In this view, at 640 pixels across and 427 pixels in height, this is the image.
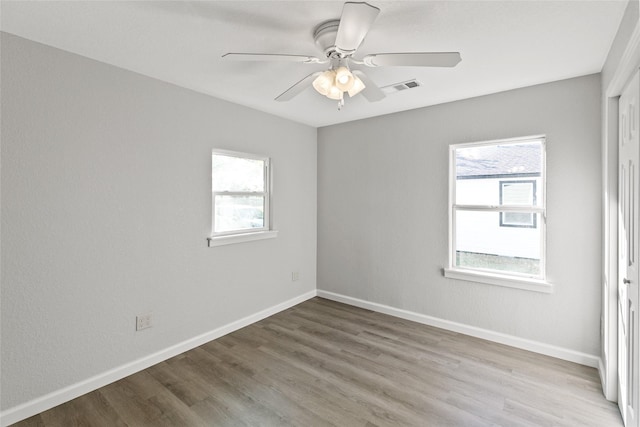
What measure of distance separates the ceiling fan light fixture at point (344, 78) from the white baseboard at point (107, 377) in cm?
259

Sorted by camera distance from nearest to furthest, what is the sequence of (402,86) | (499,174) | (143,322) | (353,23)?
(353,23) < (143,322) < (402,86) < (499,174)

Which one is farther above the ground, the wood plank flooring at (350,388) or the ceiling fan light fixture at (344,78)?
the ceiling fan light fixture at (344,78)

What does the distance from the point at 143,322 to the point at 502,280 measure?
10.7 feet

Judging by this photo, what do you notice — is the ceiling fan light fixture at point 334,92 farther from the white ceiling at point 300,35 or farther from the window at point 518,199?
the window at point 518,199

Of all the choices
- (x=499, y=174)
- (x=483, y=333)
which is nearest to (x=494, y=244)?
(x=499, y=174)

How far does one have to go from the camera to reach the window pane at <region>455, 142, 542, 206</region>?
2.77 metres

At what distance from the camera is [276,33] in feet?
6.06

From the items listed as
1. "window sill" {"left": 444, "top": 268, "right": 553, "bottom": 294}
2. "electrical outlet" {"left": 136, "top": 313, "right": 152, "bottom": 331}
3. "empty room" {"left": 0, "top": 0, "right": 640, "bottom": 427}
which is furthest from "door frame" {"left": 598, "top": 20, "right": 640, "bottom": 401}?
"electrical outlet" {"left": 136, "top": 313, "right": 152, "bottom": 331}

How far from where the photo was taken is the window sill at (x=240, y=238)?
2991mm

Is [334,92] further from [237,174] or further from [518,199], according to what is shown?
[518,199]

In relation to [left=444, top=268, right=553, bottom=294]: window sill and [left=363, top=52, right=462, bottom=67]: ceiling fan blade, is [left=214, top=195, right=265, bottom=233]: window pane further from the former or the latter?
[left=444, top=268, right=553, bottom=294]: window sill

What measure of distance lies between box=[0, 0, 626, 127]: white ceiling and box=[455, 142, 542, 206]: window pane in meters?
→ 0.62

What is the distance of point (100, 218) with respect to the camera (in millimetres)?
2254

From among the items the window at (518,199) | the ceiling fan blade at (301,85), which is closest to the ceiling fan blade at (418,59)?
the ceiling fan blade at (301,85)
